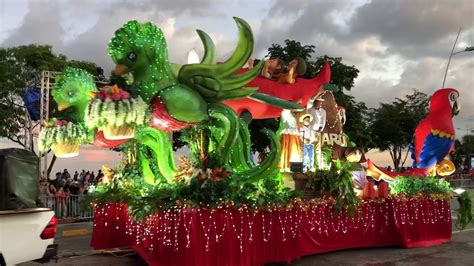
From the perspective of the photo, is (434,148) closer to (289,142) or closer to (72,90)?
(289,142)

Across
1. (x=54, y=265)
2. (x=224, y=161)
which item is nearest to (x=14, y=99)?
(x=54, y=265)

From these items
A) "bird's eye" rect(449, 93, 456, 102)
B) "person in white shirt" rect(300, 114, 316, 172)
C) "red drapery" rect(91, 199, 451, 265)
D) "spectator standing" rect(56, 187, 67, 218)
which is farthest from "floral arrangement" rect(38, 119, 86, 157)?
"bird's eye" rect(449, 93, 456, 102)

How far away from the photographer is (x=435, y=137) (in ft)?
40.8

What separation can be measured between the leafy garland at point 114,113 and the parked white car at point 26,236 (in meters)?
1.84

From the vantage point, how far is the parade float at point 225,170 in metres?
7.85

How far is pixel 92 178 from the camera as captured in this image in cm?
2003

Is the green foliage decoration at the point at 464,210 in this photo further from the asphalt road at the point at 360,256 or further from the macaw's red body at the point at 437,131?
the macaw's red body at the point at 437,131

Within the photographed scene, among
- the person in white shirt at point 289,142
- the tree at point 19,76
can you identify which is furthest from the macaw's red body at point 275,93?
the tree at point 19,76

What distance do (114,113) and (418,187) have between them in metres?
7.77

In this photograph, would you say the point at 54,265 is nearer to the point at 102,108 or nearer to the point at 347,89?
the point at 102,108

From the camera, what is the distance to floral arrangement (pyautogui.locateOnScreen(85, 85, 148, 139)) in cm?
766

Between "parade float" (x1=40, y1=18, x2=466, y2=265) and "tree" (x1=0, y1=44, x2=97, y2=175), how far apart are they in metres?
14.4

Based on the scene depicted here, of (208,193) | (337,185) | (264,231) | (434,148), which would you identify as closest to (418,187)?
(434,148)

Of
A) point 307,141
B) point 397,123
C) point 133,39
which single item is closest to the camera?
point 133,39
